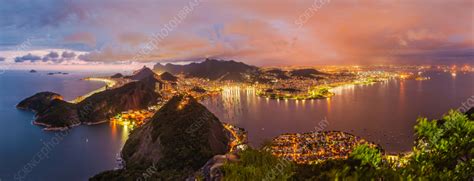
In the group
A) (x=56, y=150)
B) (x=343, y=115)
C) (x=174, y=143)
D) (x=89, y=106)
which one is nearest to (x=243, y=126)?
Answer: (x=343, y=115)

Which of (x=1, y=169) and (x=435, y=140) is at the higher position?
(x=435, y=140)

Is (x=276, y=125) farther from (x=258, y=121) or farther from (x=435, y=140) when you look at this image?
(x=435, y=140)

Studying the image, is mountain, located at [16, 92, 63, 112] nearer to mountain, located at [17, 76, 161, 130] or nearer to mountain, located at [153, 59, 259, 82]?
mountain, located at [17, 76, 161, 130]

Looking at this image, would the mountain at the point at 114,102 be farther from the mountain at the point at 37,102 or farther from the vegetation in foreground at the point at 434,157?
the vegetation in foreground at the point at 434,157

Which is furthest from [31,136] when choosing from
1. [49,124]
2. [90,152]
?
[90,152]

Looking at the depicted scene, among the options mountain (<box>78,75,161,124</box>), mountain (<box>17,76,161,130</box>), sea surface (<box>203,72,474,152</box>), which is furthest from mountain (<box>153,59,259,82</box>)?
mountain (<box>17,76,161,130</box>)
